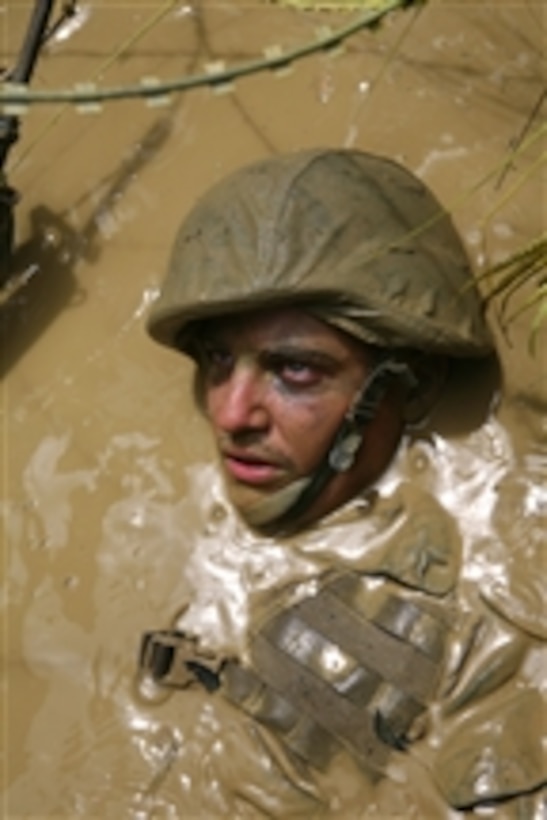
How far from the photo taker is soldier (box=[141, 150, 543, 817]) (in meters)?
2.62

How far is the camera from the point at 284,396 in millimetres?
2770

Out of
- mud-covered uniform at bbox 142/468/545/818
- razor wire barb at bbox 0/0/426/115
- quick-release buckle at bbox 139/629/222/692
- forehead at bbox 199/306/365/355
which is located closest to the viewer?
razor wire barb at bbox 0/0/426/115

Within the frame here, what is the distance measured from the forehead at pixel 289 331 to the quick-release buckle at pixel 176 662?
0.78m

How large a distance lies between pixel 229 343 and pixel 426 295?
50cm

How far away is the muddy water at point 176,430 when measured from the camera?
278cm

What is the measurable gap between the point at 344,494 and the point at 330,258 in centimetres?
65

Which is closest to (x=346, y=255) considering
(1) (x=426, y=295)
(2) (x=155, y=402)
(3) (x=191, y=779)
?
(1) (x=426, y=295)

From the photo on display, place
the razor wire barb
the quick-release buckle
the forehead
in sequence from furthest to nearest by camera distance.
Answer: the quick-release buckle < the forehead < the razor wire barb

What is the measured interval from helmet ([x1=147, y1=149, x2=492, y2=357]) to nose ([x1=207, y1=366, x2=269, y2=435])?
0.17 metres

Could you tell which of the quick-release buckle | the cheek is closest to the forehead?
the cheek

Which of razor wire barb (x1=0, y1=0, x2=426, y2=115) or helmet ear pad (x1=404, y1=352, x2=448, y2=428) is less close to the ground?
razor wire barb (x1=0, y1=0, x2=426, y2=115)

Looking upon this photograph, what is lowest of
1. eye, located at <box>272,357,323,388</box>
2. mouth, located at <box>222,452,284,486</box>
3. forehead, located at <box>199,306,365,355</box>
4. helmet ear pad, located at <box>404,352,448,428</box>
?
helmet ear pad, located at <box>404,352,448,428</box>

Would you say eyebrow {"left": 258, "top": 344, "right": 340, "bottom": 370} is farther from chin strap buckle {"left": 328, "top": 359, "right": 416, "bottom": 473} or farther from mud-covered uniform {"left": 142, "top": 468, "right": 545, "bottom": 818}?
mud-covered uniform {"left": 142, "top": 468, "right": 545, "bottom": 818}

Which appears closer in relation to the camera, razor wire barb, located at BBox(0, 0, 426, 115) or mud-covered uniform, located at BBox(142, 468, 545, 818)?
razor wire barb, located at BBox(0, 0, 426, 115)
